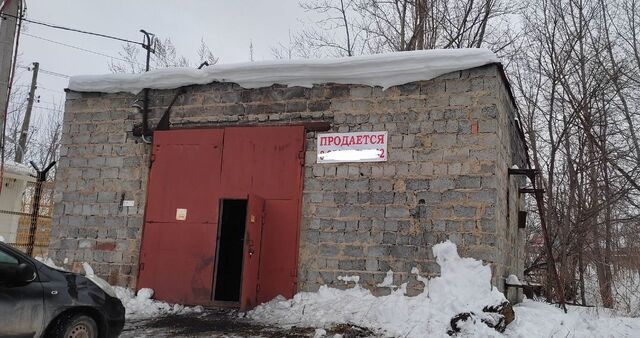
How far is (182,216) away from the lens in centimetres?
903

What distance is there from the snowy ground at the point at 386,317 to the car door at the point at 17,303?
193cm

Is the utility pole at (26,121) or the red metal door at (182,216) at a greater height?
the utility pole at (26,121)

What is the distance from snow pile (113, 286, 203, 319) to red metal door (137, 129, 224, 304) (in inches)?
5.0

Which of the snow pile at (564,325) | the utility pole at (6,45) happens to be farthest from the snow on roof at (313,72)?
the snow pile at (564,325)

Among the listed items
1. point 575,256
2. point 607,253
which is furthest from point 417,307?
point 607,253

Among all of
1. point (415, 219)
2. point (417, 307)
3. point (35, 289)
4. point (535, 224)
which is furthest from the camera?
point (535, 224)

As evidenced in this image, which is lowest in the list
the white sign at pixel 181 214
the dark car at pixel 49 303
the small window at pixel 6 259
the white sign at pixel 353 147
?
the dark car at pixel 49 303

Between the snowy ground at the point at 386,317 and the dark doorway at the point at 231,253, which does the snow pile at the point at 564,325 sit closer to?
the snowy ground at the point at 386,317

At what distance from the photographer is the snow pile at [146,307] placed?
838 cm

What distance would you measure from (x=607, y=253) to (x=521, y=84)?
7119 mm

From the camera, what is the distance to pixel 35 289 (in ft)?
16.9

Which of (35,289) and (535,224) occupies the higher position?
Answer: (535,224)

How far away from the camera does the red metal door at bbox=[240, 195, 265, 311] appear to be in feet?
26.2

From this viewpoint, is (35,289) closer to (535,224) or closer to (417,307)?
(417,307)
